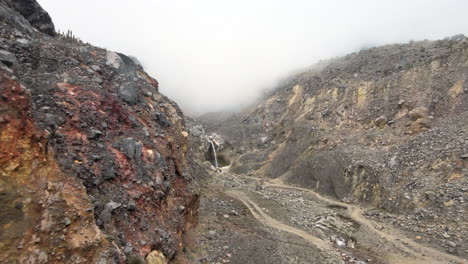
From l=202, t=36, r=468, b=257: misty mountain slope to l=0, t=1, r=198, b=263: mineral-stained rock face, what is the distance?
2325 cm

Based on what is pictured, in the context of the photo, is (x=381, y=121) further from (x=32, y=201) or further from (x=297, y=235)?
(x=32, y=201)

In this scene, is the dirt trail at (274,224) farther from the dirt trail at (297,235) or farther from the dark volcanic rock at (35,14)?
the dark volcanic rock at (35,14)

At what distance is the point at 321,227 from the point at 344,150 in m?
20.2

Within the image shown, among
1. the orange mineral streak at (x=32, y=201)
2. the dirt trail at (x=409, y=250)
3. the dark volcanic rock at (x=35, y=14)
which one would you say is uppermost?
the dark volcanic rock at (x=35, y=14)

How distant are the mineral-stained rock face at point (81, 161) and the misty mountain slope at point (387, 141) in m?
23.3

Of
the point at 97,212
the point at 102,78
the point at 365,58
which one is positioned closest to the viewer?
the point at 97,212

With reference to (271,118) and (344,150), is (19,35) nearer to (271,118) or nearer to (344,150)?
(344,150)

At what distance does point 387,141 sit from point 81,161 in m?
42.4

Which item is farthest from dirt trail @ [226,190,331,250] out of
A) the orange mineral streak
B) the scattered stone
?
the scattered stone

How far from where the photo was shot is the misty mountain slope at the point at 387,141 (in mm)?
29016

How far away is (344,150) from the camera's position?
4534cm

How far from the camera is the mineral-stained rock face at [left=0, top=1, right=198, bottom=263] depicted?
776 centimetres

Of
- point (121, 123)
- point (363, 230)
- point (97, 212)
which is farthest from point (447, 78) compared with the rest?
point (97, 212)

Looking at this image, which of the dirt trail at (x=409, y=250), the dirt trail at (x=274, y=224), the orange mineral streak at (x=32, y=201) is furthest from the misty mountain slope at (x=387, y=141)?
the orange mineral streak at (x=32, y=201)
